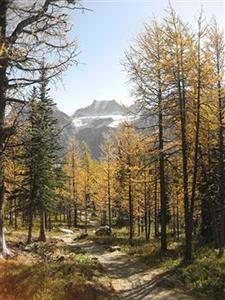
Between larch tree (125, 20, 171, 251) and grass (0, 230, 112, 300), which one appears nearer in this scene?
grass (0, 230, 112, 300)

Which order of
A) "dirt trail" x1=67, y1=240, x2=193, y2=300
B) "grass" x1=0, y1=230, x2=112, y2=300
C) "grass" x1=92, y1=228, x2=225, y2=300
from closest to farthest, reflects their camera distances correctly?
1. "grass" x1=0, y1=230, x2=112, y2=300
2. "dirt trail" x1=67, y1=240, x2=193, y2=300
3. "grass" x1=92, y1=228, x2=225, y2=300

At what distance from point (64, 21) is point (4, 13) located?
1.95 meters

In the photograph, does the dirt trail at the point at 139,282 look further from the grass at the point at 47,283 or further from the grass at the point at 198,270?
the grass at the point at 47,283

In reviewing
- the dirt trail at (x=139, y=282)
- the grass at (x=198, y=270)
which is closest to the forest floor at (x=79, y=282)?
the dirt trail at (x=139, y=282)

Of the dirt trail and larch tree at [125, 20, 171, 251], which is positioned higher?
larch tree at [125, 20, 171, 251]

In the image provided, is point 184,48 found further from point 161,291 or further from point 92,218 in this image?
point 92,218

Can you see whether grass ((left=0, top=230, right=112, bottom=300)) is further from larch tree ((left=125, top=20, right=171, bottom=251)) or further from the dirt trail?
larch tree ((left=125, top=20, right=171, bottom=251))

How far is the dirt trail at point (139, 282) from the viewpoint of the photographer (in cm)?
1334

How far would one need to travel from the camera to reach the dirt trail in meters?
13.3

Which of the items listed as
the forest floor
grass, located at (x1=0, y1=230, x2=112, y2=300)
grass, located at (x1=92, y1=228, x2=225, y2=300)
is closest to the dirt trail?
the forest floor

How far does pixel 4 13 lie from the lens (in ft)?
43.5

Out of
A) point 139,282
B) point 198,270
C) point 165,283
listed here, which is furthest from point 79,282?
point 198,270

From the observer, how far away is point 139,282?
51.7 ft

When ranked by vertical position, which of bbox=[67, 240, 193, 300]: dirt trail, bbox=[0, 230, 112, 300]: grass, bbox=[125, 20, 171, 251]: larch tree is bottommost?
bbox=[67, 240, 193, 300]: dirt trail
